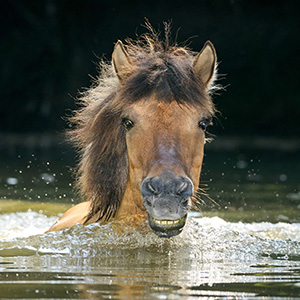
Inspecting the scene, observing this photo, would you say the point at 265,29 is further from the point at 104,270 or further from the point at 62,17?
the point at 104,270

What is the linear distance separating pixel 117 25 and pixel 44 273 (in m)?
23.7

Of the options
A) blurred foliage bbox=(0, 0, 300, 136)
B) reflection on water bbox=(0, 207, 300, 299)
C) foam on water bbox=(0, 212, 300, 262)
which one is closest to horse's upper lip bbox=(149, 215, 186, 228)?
reflection on water bbox=(0, 207, 300, 299)

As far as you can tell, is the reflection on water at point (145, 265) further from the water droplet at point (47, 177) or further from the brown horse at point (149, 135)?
the water droplet at point (47, 177)

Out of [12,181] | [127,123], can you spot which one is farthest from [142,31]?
[127,123]

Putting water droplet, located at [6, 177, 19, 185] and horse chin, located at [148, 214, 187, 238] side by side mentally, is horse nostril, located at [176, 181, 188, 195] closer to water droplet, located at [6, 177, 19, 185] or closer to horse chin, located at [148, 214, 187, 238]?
horse chin, located at [148, 214, 187, 238]

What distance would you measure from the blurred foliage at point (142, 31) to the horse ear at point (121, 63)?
19821mm

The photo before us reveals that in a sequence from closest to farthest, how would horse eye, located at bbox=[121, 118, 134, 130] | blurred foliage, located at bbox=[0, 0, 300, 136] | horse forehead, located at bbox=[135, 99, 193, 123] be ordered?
1. horse forehead, located at bbox=[135, 99, 193, 123]
2. horse eye, located at bbox=[121, 118, 134, 130]
3. blurred foliage, located at bbox=[0, 0, 300, 136]

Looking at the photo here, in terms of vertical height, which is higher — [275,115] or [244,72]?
[244,72]

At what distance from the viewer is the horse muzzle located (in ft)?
14.7

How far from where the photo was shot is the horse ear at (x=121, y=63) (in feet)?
17.7

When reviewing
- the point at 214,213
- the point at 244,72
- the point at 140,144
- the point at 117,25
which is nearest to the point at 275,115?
the point at 244,72

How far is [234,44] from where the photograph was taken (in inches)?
1027

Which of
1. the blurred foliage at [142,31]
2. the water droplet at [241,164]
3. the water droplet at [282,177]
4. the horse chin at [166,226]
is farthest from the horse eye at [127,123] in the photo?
the blurred foliage at [142,31]

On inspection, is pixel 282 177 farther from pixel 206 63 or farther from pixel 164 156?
pixel 164 156
